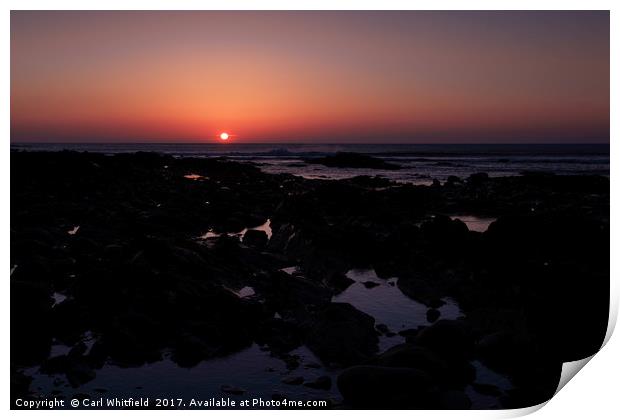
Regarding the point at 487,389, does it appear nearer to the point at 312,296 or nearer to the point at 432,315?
the point at 432,315

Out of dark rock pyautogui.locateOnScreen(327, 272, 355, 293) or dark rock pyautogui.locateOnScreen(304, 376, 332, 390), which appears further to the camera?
dark rock pyautogui.locateOnScreen(327, 272, 355, 293)

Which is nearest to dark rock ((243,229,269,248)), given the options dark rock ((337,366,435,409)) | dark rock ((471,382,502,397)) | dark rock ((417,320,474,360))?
dark rock ((417,320,474,360))

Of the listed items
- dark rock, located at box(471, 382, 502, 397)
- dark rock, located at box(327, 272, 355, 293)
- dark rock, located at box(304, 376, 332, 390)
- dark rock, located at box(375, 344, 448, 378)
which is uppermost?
dark rock, located at box(375, 344, 448, 378)

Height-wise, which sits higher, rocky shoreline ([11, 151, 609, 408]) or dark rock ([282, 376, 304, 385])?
rocky shoreline ([11, 151, 609, 408])

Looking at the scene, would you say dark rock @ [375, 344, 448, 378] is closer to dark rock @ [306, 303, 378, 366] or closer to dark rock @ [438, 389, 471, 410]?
dark rock @ [438, 389, 471, 410]

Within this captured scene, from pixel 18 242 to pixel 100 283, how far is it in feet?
9.15

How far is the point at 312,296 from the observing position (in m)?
6.73

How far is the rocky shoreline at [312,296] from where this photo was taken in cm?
475

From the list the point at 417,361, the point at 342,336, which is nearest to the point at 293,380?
the point at 342,336

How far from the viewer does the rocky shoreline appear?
15.6 feet

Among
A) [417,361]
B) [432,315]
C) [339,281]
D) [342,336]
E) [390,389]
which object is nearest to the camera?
[390,389]

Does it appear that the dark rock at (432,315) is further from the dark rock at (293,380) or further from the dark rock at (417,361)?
the dark rock at (293,380)

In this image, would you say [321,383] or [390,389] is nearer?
[390,389]
